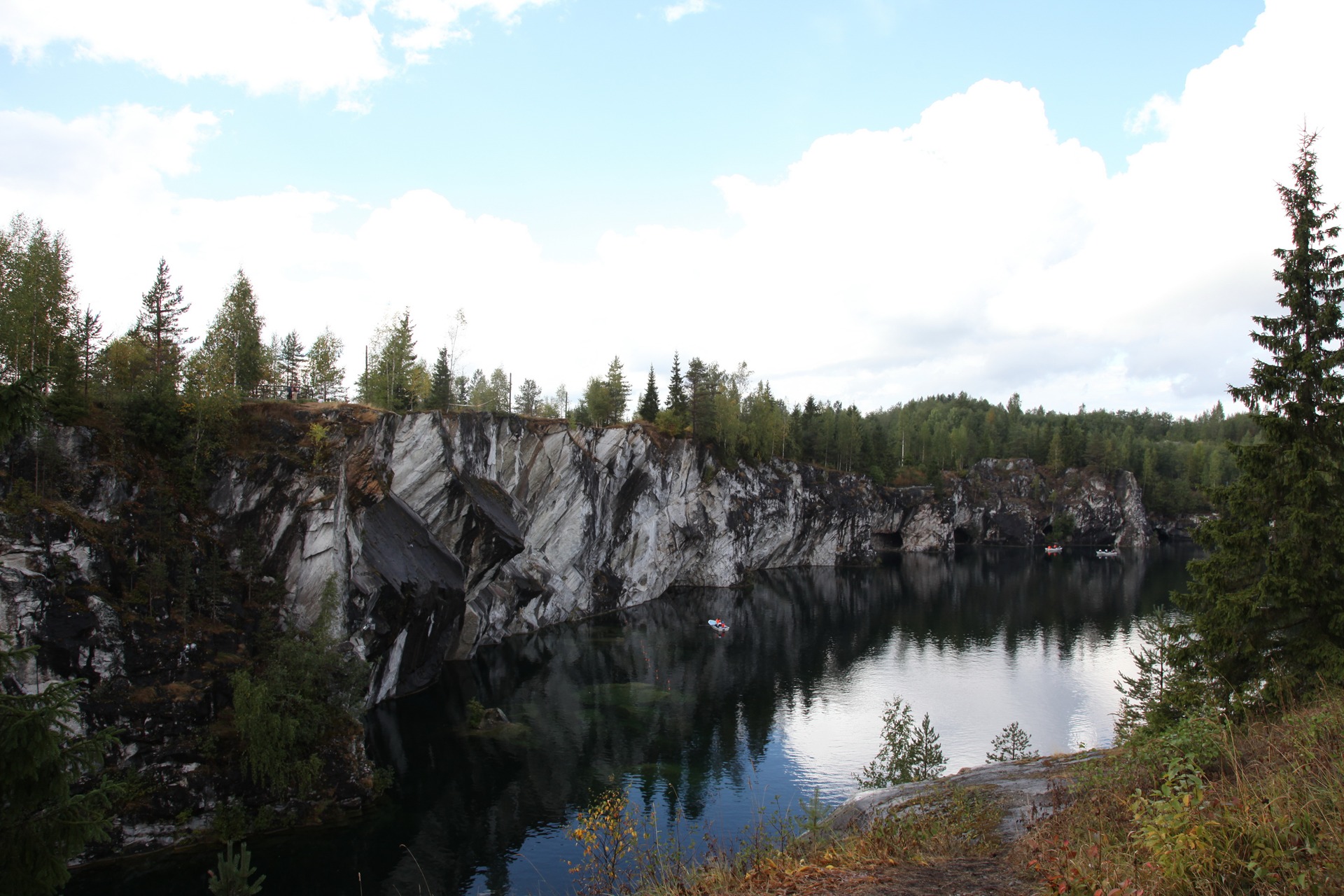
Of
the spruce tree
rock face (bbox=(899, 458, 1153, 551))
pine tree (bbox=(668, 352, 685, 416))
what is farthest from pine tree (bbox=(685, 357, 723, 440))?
the spruce tree

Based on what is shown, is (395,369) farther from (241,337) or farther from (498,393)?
(498,393)

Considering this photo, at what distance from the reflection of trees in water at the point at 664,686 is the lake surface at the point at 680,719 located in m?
0.17

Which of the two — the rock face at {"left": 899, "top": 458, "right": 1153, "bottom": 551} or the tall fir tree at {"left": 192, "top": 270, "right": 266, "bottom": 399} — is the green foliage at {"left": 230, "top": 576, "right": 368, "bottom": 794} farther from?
the rock face at {"left": 899, "top": 458, "right": 1153, "bottom": 551}

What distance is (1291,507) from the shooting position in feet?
46.7

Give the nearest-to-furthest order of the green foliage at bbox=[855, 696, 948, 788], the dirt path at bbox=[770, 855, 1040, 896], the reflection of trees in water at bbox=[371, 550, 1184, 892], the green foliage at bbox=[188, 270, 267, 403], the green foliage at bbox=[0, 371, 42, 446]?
the dirt path at bbox=[770, 855, 1040, 896] → the green foliage at bbox=[0, 371, 42, 446] → the green foliage at bbox=[855, 696, 948, 788] → the reflection of trees in water at bbox=[371, 550, 1184, 892] → the green foliage at bbox=[188, 270, 267, 403]

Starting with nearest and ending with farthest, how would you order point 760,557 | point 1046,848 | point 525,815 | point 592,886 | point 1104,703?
point 1046,848, point 592,886, point 525,815, point 1104,703, point 760,557

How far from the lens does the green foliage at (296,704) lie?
1097 inches

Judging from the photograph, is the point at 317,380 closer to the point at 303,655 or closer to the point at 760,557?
the point at 303,655

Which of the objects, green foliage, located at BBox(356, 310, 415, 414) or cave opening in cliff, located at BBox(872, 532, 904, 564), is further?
cave opening in cliff, located at BBox(872, 532, 904, 564)

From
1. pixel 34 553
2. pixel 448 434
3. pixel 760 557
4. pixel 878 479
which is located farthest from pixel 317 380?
pixel 878 479

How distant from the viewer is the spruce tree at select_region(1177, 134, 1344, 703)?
13867 mm

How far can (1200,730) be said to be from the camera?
8391mm

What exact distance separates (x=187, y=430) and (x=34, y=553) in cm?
1014

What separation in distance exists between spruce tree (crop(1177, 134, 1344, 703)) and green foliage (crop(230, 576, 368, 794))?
98.8 feet
